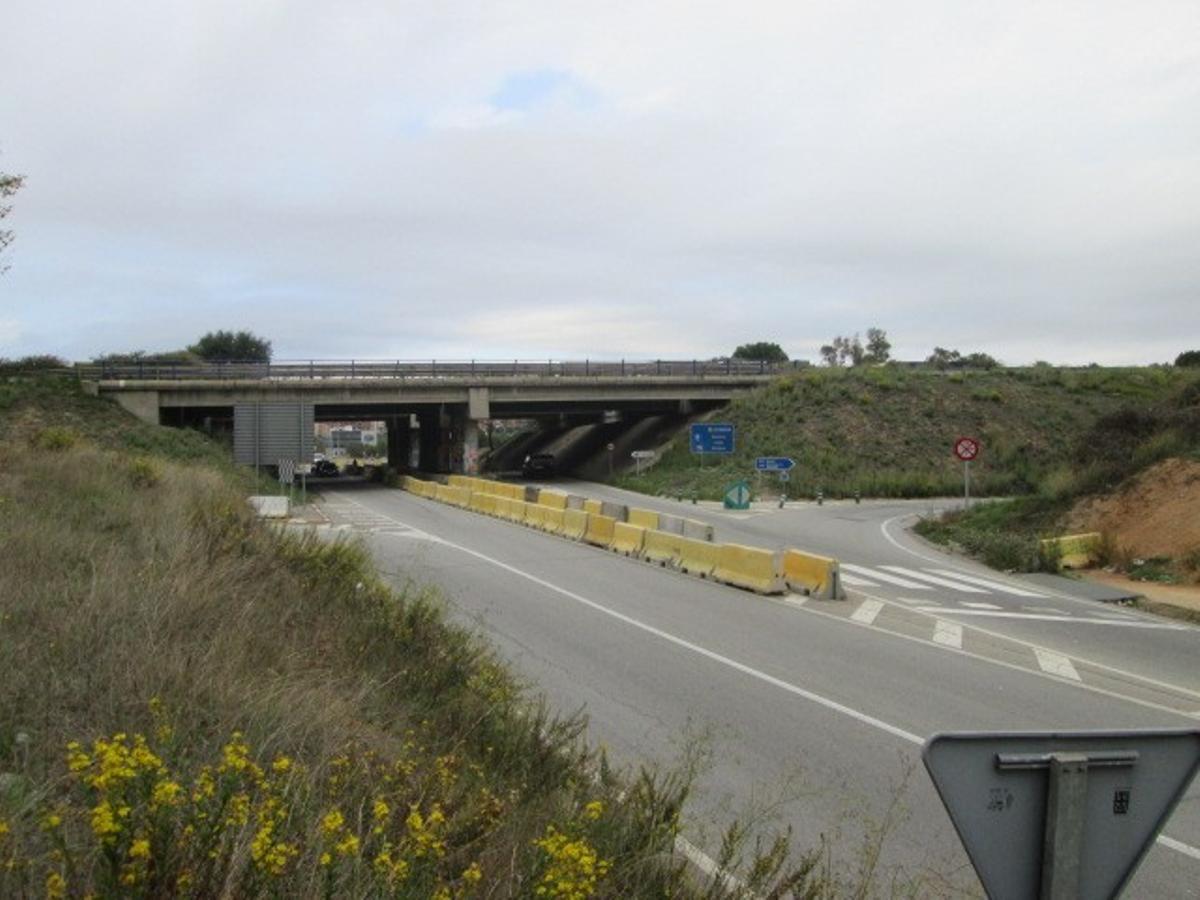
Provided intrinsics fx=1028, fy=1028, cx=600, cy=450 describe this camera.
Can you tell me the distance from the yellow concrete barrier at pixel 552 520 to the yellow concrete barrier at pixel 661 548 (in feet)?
20.0

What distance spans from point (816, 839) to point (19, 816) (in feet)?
15.0

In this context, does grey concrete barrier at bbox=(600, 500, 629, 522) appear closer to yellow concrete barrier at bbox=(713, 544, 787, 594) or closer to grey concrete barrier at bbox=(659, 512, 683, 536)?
grey concrete barrier at bbox=(659, 512, 683, 536)

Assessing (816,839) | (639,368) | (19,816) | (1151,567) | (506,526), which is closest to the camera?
(19,816)

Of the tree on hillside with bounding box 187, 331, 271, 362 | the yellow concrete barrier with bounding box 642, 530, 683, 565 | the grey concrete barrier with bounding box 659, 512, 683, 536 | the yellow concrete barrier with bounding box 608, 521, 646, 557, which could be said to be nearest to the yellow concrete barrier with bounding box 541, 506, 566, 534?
the yellow concrete barrier with bounding box 608, 521, 646, 557

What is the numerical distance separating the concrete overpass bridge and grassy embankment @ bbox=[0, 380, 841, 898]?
4414 centimetres

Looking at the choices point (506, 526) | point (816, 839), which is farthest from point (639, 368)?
→ point (816, 839)

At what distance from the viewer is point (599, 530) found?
86.2ft

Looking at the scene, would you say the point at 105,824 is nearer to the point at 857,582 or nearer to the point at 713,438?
the point at 857,582

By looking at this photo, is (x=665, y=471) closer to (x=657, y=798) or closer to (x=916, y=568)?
(x=916, y=568)

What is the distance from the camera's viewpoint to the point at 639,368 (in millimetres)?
64625

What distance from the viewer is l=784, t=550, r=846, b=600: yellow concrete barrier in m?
17.7

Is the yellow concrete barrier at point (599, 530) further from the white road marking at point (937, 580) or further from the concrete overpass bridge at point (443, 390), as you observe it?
the concrete overpass bridge at point (443, 390)

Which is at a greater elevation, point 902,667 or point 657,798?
point 657,798

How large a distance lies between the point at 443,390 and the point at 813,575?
1686 inches
